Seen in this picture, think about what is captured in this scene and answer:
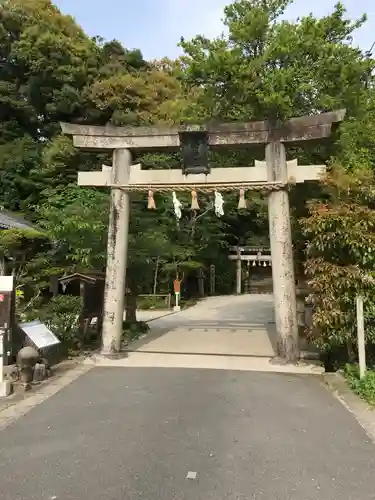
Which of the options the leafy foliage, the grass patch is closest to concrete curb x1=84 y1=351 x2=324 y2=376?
the grass patch

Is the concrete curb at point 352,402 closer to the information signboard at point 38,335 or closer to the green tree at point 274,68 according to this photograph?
the information signboard at point 38,335

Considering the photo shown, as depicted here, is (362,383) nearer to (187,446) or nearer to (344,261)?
(344,261)

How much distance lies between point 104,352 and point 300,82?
811 cm

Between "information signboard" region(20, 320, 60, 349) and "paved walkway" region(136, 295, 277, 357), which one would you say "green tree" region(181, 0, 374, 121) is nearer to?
"paved walkway" region(136, 295, 277, 357)

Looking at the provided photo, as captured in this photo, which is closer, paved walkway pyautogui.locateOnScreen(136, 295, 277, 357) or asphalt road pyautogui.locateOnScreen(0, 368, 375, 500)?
asphalt road pyautogui.locateOnScreen(0, 368, 375, 500)

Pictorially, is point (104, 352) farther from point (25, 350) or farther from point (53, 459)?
point (53, 459)

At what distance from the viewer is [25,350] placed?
284 inches

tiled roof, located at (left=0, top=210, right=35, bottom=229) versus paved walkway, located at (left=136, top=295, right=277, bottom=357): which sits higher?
tiled roof, located at (left=0, top=210, right=35, bottom=229)

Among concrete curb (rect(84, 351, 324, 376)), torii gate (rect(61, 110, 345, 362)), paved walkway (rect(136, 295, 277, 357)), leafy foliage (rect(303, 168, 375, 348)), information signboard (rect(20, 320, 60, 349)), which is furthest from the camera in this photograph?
paved walkway (rect(136, 295, 277, 357))

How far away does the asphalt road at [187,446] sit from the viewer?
3594 mm

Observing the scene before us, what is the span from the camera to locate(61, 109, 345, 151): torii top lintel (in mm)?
8766

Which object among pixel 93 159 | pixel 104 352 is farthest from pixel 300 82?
pixel 93 159

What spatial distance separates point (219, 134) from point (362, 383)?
17.2 feet

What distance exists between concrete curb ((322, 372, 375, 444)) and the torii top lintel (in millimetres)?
4321
